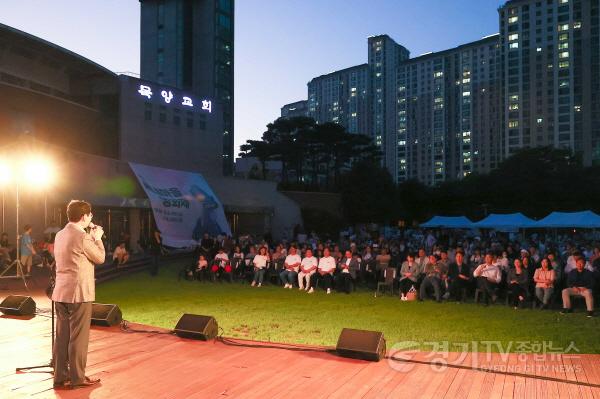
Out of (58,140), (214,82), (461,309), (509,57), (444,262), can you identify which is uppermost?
(509,57)

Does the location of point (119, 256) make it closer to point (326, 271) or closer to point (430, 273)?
point (326, 271)

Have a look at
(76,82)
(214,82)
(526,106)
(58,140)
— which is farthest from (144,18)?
(526,106)

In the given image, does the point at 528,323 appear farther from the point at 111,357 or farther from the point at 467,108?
the point at 467,108

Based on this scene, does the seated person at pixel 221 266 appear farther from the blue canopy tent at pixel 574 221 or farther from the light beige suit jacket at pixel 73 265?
the blue canopy tent at pixel 574 221

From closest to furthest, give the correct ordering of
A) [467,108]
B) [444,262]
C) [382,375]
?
[382,375], [444,262], [467,108]

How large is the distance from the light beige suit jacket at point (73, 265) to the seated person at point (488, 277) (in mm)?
8396

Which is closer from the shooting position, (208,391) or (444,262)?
(208,391)

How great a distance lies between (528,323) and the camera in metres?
8.30

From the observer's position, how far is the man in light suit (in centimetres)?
467

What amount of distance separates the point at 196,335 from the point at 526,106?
400 ft

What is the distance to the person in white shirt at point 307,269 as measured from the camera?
510 inches

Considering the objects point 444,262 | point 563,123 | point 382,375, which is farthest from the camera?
point 563,123

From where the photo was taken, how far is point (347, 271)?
12711mm

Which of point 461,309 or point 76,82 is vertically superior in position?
point 76,82
